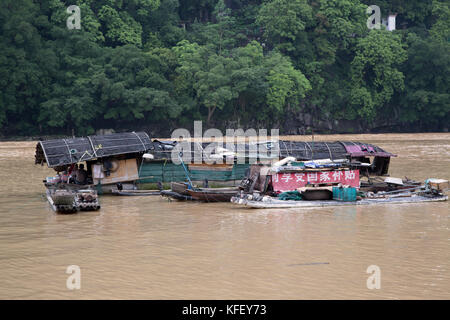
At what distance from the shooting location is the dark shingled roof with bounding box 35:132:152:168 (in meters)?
19.4

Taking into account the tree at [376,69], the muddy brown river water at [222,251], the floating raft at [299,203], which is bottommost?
the muddy brown river water at [222,251]

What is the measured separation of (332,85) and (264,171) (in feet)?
144

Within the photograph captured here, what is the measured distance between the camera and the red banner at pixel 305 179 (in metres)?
17.6

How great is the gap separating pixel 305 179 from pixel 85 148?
6.69 metres

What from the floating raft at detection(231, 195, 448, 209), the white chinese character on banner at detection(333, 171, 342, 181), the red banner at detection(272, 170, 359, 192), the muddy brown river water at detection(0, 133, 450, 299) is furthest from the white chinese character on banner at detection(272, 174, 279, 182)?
the white chinese character on banner at detection(333, 171, 342, 181)

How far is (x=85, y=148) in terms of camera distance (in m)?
19.8

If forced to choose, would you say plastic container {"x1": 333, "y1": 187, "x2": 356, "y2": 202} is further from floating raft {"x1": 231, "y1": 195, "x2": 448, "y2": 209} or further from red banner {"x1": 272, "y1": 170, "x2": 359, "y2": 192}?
red banner {"x1": 272, "y1": 170, "x2": 359, "y2": 192}

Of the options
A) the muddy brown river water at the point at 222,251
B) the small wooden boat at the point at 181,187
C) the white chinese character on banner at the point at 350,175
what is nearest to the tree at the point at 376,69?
the white chinese character on banner at the point at 350,175

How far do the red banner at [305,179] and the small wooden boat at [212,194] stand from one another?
1.41 meters

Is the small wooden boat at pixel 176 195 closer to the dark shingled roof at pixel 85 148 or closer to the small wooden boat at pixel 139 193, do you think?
the small wooden boat at pixel 139 193

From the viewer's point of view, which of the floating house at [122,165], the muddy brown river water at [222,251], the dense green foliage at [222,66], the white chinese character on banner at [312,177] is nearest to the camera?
the muddy brown river water at [222,251]

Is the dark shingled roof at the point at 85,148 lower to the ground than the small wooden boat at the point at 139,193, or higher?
higher

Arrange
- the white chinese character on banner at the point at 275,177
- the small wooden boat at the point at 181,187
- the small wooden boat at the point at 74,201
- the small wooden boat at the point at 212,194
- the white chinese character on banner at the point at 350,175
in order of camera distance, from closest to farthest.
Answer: the small wooden boat at the point at 74,201 < the white chinese character on banner at the point at 275,177 < the white chinese character on banner at the point at 350,175 < the small wooden boat at the point at 212,194 < the small wooden boat at the point at 181,187

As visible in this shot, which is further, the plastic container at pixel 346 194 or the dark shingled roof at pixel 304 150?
the dark shingled roof at pixel 304 150
